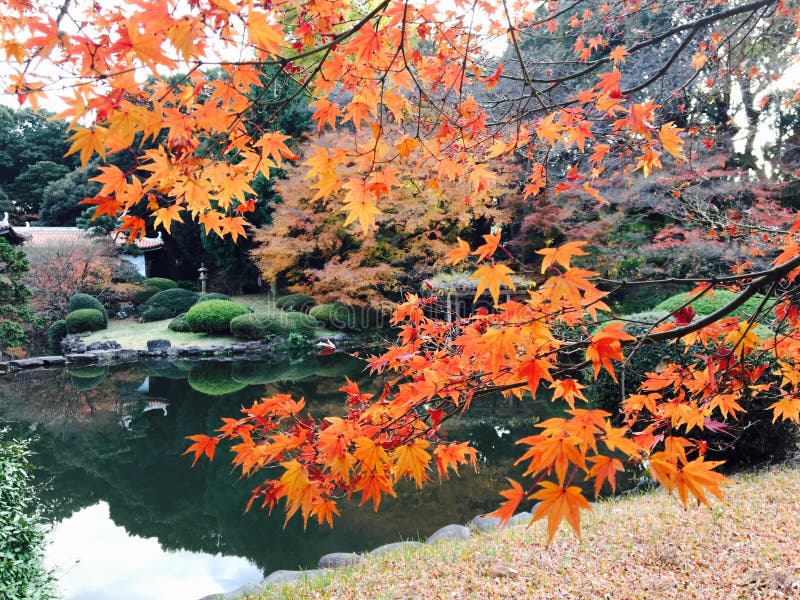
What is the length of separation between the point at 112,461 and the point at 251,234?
35.5 feet

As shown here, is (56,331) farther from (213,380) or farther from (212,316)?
(213,380)

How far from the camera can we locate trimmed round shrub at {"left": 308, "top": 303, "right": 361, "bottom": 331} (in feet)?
42.1

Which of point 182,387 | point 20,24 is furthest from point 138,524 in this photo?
point 182,387

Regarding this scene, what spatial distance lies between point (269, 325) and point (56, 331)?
223 inches

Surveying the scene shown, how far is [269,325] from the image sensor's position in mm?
12203

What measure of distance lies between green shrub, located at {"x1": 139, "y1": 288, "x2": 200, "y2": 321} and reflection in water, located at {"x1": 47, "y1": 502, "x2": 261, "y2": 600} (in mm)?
11418

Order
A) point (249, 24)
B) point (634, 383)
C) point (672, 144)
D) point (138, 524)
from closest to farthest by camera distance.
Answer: point (249, 24), point (672, 144), point (138, 524), point (634, 383)

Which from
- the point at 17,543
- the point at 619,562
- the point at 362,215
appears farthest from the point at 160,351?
the point at 362,215

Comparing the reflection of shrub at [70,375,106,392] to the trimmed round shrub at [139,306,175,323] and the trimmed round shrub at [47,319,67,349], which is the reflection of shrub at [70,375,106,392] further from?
the trimmed round shrub at [139,306,175,323]

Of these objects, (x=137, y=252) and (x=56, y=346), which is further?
(x=137, y=252)

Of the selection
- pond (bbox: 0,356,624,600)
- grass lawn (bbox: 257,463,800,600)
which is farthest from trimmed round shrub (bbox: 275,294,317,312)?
grass lawn (bbox: 257,463,800,600)

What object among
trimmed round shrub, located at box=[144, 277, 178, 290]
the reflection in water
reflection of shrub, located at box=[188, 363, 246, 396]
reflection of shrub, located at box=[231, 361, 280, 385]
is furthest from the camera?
trimmed round shrub, located at box=[144, 277, 178, 290]

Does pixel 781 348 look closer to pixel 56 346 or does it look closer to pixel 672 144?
pixel 672 144

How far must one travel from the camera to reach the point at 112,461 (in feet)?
17.5
